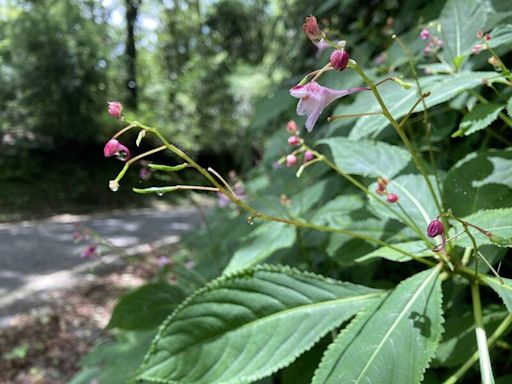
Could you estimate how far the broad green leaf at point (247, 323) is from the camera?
0.67 meters

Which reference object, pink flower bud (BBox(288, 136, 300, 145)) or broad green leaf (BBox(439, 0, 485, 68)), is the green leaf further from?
broad green leaf (BBox(439, 0, 485, 68))

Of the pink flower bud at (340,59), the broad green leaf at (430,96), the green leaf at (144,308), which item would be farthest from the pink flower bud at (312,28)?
the green leaf at (144,308)

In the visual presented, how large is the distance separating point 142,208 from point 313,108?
11.2 m

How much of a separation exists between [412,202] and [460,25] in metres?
0.37

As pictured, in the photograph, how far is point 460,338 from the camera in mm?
738

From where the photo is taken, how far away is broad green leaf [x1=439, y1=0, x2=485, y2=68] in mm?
838

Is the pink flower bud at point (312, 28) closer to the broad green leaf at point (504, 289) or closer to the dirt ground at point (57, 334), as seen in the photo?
the broad green leaf at point (504, 289)

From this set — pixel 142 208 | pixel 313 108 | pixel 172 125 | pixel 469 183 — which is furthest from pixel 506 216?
pixel 172 125

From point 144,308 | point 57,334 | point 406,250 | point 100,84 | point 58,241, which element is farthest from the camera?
point 100,84

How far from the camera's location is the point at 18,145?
36.4 feet

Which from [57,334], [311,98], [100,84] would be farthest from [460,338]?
[100,84]

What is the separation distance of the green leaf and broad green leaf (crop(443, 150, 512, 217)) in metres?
0.66

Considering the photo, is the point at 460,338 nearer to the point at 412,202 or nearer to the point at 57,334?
the point at 412,202

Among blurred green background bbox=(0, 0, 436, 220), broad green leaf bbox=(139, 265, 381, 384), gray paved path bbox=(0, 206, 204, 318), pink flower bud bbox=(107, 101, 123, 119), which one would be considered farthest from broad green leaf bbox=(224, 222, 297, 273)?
blurred green background bbox=(0, 0, 436, 220)
